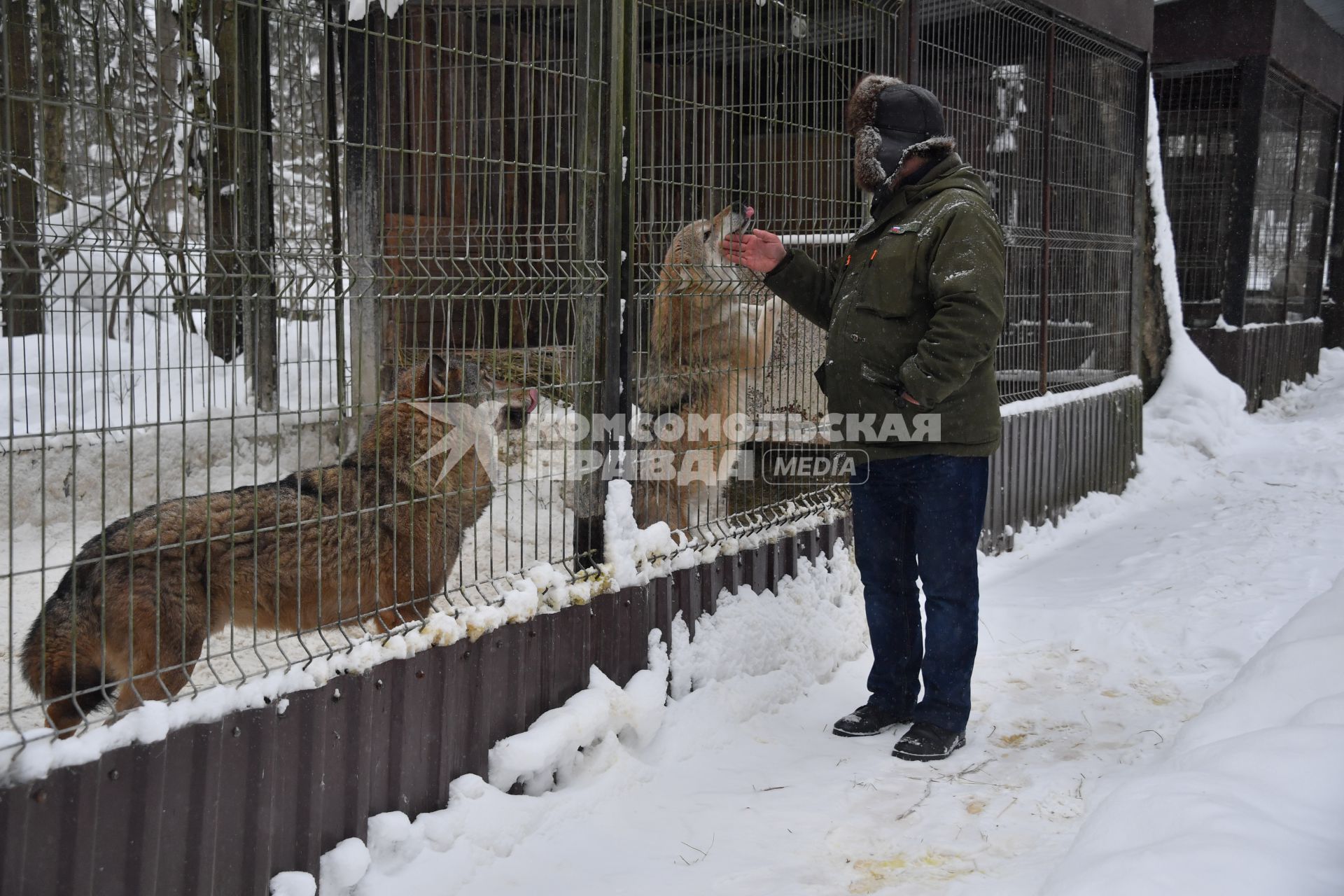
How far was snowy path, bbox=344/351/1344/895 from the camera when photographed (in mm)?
3531

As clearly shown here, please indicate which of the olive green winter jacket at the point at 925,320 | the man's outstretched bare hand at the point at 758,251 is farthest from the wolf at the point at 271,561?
the olive green winter jacket at the point at 925,320

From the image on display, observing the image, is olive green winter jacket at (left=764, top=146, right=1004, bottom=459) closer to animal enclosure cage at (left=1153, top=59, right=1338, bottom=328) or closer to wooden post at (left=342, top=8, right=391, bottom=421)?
wooden post at (left=342, top=8, right=391, bottom=421)

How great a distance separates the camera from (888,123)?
14.5 ft

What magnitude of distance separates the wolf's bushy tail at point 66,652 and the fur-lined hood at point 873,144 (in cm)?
324

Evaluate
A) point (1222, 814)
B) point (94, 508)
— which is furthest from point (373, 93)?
point (1222, 814)

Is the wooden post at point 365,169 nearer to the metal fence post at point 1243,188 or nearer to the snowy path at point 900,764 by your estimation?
the snowy path at point 900,764

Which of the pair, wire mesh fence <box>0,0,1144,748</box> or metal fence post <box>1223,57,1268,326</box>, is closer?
wire mesh fence <box>0,0,1144,748</box>

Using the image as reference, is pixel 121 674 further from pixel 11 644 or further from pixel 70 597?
pixel 11 644

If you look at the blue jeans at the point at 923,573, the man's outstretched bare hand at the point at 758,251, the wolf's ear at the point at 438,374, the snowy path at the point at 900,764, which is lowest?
the snowy path at the point at 900,764

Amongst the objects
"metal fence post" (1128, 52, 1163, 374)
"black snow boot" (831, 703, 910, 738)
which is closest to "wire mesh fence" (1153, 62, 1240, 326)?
"metal fence post" (1128, 52, 1163, 374)

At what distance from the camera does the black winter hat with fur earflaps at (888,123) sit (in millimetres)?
4398

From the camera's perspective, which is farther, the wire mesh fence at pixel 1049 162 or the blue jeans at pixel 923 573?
the wire mesh fence at pixel 1049 162

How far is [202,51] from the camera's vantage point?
8.30 metres

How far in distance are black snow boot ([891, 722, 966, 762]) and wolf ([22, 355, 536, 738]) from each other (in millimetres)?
1975
